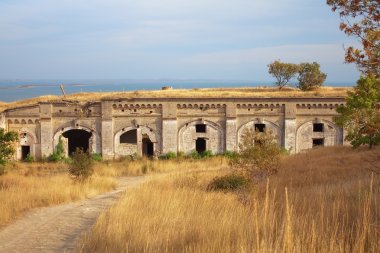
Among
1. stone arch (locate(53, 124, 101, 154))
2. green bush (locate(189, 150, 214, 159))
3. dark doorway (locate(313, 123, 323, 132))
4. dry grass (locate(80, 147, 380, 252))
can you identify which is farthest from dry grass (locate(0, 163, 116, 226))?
dark doorway (locate(313, 123, 323, 132))

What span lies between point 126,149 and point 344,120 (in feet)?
44.6

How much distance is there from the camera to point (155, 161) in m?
25.9

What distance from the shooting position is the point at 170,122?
2675 centimetres

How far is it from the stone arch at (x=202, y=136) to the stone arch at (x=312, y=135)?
5034 mm

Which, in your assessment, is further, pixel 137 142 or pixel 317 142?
pixel 317 142

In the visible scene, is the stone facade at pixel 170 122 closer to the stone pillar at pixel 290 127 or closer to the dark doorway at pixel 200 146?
the stone pillar at pixel 290 127

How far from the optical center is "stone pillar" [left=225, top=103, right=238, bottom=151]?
88.0ft

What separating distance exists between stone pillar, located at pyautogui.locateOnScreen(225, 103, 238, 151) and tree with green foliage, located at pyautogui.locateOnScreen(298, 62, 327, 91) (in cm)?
1594

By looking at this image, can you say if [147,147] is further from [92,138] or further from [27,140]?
[27,140]

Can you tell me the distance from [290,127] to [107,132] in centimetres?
1176

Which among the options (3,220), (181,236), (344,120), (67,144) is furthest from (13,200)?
(67,144)

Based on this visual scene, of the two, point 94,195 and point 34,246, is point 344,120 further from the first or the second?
point 34,246

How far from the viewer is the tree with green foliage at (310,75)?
40531 millimetres

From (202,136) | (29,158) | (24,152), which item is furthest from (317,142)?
(24,152)
